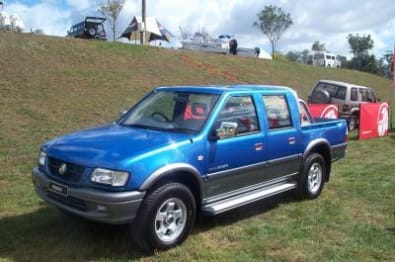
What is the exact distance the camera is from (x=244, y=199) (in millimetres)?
6004

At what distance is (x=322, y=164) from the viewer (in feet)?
25.0

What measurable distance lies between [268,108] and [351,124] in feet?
37.2

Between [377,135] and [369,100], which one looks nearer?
[377,135]

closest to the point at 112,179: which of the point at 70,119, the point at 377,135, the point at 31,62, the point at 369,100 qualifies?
the point at 70,119

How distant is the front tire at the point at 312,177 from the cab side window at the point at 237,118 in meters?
1.38

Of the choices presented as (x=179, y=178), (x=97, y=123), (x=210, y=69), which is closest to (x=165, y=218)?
(x=179, y=178)

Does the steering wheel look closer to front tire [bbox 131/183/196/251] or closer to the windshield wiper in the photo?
the windshield wiper

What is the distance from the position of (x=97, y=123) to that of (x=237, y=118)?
8.66m

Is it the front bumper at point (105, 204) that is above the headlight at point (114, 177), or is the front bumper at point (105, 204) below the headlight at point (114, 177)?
below

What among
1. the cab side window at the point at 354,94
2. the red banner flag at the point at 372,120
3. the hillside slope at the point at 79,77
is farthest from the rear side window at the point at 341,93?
the hillside slope at the point at 79,77

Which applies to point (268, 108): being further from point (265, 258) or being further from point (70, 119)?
point (70, 119)

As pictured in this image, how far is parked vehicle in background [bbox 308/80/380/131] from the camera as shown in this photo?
56.5 feet

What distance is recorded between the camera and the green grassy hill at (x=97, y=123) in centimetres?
534

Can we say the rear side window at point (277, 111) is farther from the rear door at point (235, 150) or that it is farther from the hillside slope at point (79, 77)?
the hillside slope at point (79, 77)
